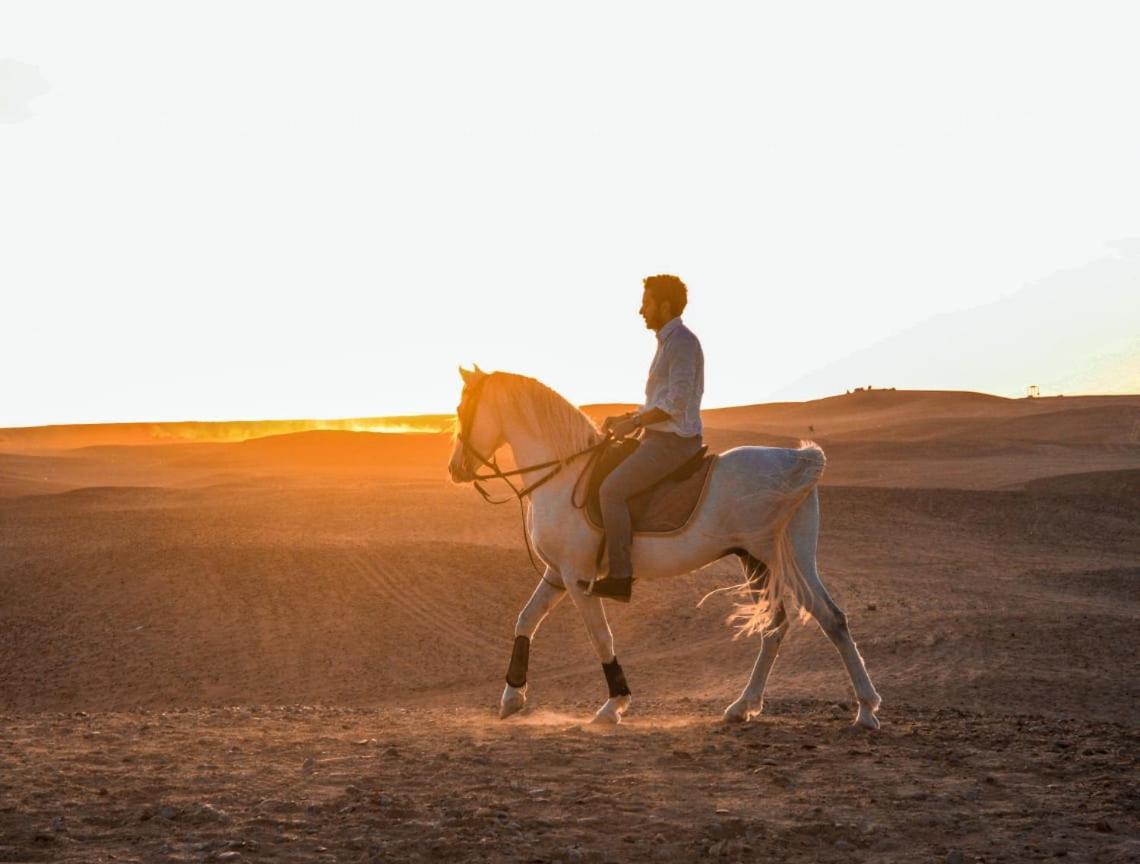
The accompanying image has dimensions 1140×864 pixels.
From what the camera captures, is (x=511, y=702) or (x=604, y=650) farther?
(x=511, y=702)

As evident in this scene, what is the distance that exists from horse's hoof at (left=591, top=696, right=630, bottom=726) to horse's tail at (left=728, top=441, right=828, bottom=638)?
3.55 ft

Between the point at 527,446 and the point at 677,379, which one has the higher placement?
the point at 677,379

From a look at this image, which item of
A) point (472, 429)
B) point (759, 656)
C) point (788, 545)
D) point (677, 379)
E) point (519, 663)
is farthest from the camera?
point (519, 663)

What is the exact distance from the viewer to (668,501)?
28.0 ft

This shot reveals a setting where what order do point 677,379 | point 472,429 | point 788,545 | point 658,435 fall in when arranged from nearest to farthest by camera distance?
point 677,379
point 658,435
point 788,545
point 472,429

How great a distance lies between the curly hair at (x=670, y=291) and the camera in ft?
28.2

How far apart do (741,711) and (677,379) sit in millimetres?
2550

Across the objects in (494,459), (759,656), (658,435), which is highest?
(658,435)

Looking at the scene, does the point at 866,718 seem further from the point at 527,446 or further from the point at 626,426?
the point at 527,446

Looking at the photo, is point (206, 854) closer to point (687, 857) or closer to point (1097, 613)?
point (687, 857)

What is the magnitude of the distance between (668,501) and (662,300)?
147 centimetres

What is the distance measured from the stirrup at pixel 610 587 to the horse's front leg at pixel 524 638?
0.50m

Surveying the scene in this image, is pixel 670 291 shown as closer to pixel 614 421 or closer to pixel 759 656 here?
pixel 614 421

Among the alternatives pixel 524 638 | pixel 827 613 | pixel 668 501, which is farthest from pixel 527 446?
pixel 827 613
